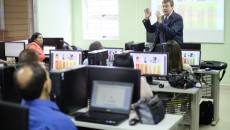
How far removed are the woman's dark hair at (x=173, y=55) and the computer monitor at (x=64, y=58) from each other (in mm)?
1238

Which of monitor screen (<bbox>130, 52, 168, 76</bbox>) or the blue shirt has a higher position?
monitor screen (<bbox>130, 52, 168, 76</bbox>)

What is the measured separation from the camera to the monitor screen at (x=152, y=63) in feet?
13.8

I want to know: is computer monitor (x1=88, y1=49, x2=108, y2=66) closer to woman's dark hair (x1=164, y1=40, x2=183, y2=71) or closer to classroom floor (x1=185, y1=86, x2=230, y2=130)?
woman's dark hair (x1=164, y1=40, x2=183, y2=71)

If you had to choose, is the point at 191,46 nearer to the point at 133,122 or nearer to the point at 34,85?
the point at 133,122

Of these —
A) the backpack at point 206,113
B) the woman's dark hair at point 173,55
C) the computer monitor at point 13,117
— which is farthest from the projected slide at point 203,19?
the computer monitor at point 13,117

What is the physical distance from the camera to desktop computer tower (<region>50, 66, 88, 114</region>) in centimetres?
273

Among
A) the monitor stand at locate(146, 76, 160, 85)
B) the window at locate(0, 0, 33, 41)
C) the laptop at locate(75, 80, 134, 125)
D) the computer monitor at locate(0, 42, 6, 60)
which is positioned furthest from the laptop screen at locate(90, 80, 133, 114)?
the window at locate(0, 0, 33, 41)

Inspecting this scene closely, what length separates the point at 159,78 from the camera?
14.7 ft

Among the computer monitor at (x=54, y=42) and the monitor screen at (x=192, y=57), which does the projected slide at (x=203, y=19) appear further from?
the computer monitor at (x=54, y=42)

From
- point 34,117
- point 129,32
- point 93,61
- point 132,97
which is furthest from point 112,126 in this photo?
point 129,32

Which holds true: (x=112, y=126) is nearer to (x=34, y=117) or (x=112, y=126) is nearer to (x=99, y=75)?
(x=99, y=75)

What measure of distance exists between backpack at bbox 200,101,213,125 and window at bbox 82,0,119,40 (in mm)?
3719

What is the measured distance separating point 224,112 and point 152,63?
6.68 ft

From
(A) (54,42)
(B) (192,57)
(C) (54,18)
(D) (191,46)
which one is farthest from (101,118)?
(C) (54,18)
